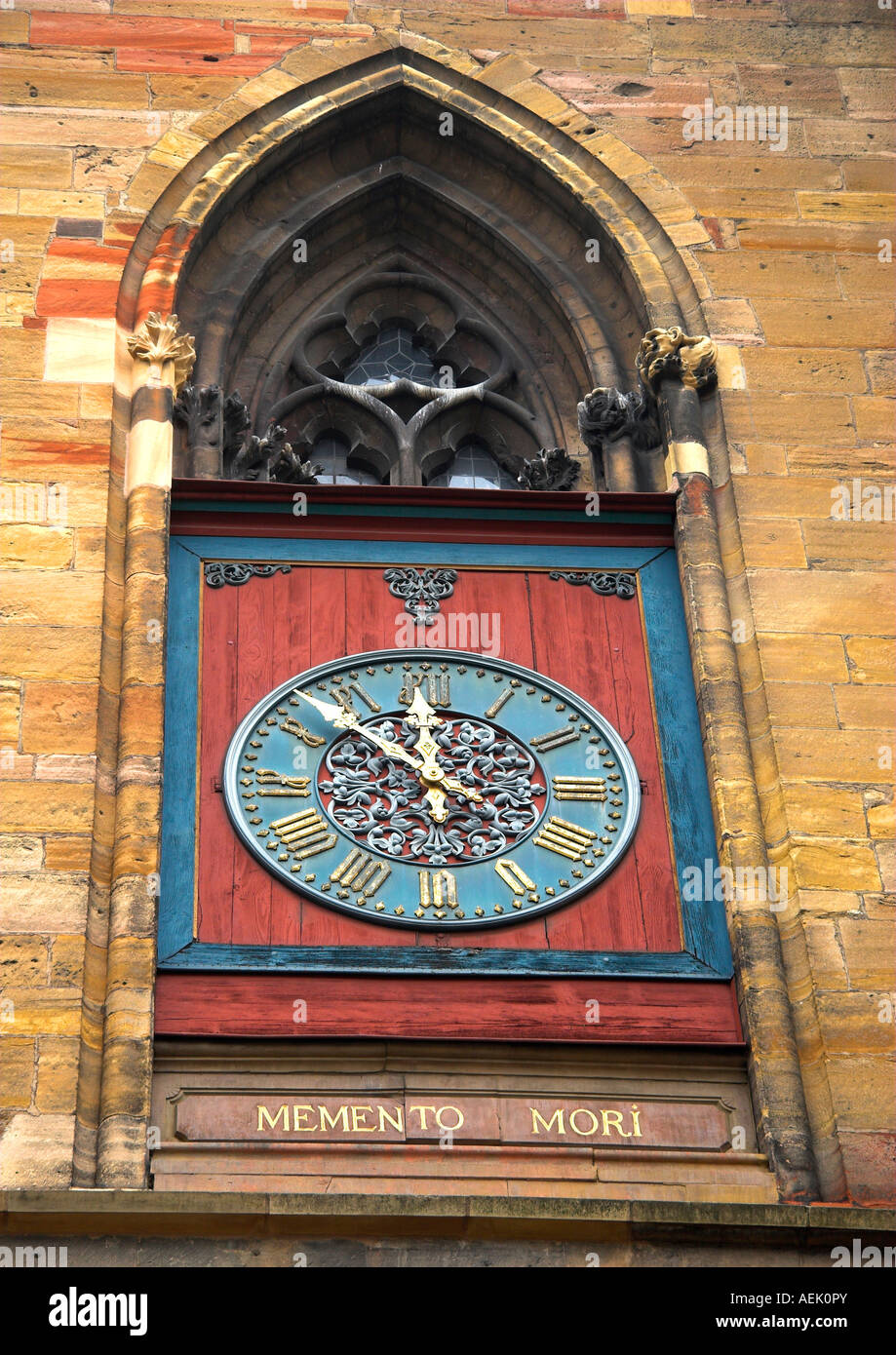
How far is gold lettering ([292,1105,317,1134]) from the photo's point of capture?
8.04 meters

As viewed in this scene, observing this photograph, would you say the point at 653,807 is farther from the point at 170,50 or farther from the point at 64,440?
the point at 170,50

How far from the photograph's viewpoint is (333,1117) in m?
8.08

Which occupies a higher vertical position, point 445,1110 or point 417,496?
point 417,496

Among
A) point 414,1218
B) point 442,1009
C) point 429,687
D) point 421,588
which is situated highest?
point 421,588

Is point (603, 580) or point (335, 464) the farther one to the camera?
point (335, 464)

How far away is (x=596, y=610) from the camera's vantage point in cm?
975

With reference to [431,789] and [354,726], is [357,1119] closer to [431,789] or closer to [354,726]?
[431,789]

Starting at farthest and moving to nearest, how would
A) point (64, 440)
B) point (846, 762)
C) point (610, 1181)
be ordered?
point (64, 440)
point (846, 762)
point (610, 1181)

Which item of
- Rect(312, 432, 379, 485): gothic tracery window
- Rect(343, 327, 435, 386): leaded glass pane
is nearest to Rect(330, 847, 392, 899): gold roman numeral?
Rect(312, 432, 379, 485): gothic tracery window

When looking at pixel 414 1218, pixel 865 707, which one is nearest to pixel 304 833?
pixel 414 1218

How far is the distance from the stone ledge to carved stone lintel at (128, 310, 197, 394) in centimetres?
397

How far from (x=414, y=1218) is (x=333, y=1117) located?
779 millimetres
